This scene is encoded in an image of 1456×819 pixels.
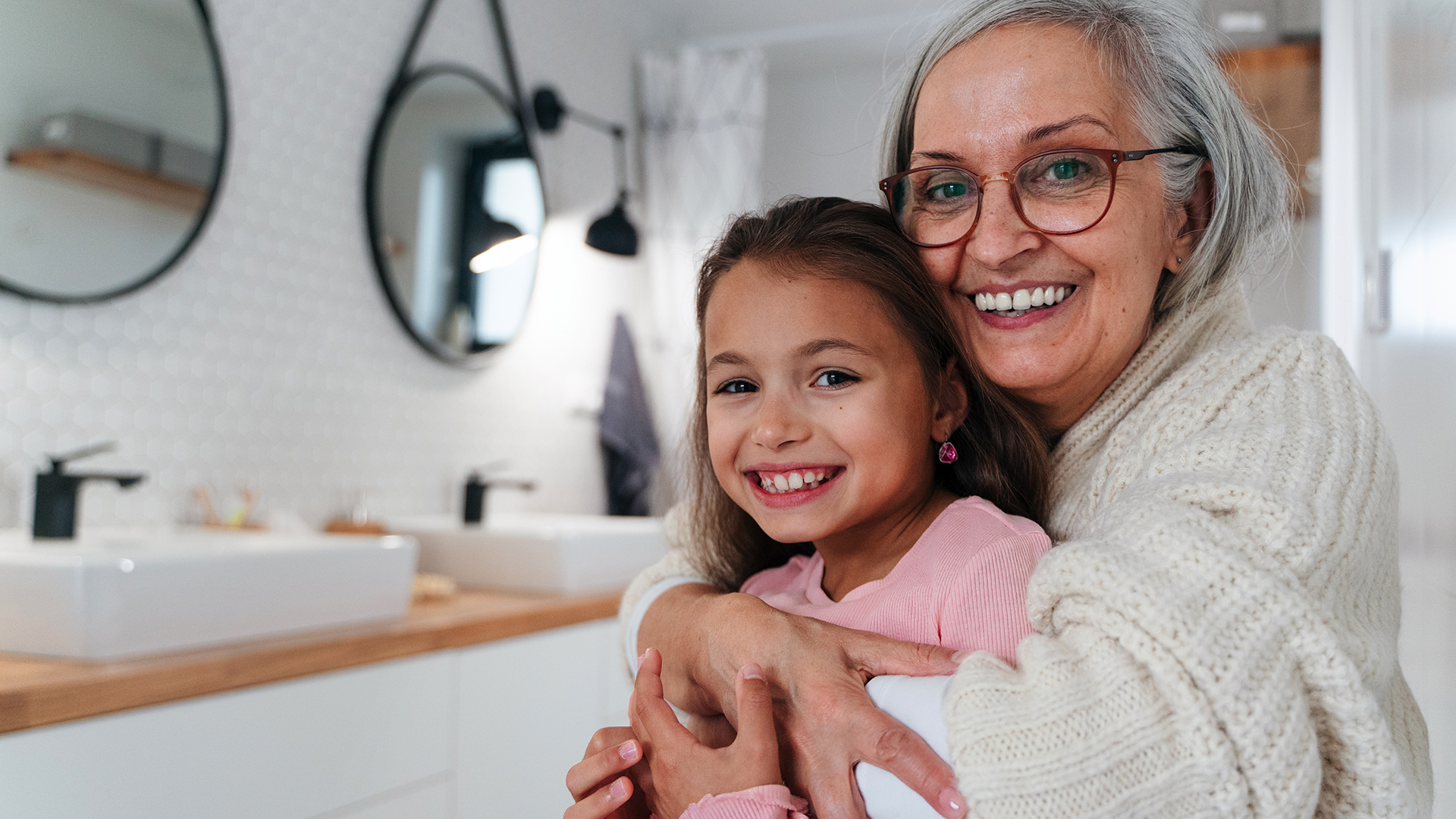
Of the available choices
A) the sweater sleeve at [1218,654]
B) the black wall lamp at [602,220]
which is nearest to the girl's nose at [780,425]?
the sweater sleeve at [1218,654]

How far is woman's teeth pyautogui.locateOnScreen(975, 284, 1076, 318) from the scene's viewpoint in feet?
3.28

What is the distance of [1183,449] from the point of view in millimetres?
788

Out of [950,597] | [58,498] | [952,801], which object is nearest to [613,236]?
[58,498]

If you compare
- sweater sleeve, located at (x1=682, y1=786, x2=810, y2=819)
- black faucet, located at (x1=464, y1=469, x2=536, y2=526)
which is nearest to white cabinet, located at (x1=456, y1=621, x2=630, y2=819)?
black faucet, located at (x1=464, y1=469, x2=536, y2=526)

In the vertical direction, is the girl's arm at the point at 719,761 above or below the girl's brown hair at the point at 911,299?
below

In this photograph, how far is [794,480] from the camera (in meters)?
1.07

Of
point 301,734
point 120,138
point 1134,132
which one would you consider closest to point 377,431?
point 120,138

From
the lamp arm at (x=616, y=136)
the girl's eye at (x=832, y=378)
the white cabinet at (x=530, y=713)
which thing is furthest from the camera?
the lamp arm at (x=616, y=136)

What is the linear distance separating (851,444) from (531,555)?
5.19 feet

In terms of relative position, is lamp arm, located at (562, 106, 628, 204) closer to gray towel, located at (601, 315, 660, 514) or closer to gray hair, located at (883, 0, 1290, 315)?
gray towel, located at (601, 315, 660, 514)

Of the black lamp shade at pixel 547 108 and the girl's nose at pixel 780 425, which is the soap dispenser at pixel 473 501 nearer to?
the black lamp shade at pixel 547 108

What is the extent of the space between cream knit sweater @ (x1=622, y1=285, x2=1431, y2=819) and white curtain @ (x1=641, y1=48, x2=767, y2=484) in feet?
10.2

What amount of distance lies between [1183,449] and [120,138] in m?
2.05

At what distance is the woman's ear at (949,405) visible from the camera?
43.3 inches
